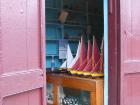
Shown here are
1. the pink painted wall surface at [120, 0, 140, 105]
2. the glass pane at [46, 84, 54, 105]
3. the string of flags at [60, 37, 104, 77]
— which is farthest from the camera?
the glass pane at [46, 84, 54, 105]

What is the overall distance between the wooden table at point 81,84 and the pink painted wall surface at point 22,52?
894 millimetres

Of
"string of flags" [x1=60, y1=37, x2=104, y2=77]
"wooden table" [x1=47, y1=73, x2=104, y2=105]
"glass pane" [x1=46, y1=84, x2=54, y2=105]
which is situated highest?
"string of flags" [x1=60, y1=37, x2=104, y2=77]

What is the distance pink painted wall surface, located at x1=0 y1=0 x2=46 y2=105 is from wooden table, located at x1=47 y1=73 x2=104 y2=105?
2.93 ft

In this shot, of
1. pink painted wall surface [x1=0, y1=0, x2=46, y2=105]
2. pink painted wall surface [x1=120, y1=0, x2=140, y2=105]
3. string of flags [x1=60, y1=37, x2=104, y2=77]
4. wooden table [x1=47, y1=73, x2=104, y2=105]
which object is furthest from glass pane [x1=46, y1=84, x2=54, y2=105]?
pink painted wall surface [x1=0, y1=0, x2=46, y2=105]

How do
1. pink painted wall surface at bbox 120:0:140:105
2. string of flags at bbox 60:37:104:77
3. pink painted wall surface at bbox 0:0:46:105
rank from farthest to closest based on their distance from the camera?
string of flags at bbox 60:37:104:77, pink painted wall surface at bbox 120:0:140:105, pink painted wall surface at bbox 0:0:46:105

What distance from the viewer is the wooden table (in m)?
2.96

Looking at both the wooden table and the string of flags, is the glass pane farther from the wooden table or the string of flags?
the string of flags

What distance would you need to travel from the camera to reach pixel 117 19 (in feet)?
9.48

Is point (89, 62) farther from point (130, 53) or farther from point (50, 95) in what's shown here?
point (50, 95)

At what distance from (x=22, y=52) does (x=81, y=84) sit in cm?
127

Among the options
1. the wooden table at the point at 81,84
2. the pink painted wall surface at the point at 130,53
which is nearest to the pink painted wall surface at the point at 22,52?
the wooden table at the point at 81,84

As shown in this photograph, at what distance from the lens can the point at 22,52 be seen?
2.00 meters

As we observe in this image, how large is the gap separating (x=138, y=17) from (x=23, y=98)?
1.72 m

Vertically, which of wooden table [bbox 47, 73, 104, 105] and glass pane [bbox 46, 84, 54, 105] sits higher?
wooden table [bbox 47, 73, 104, 105]
